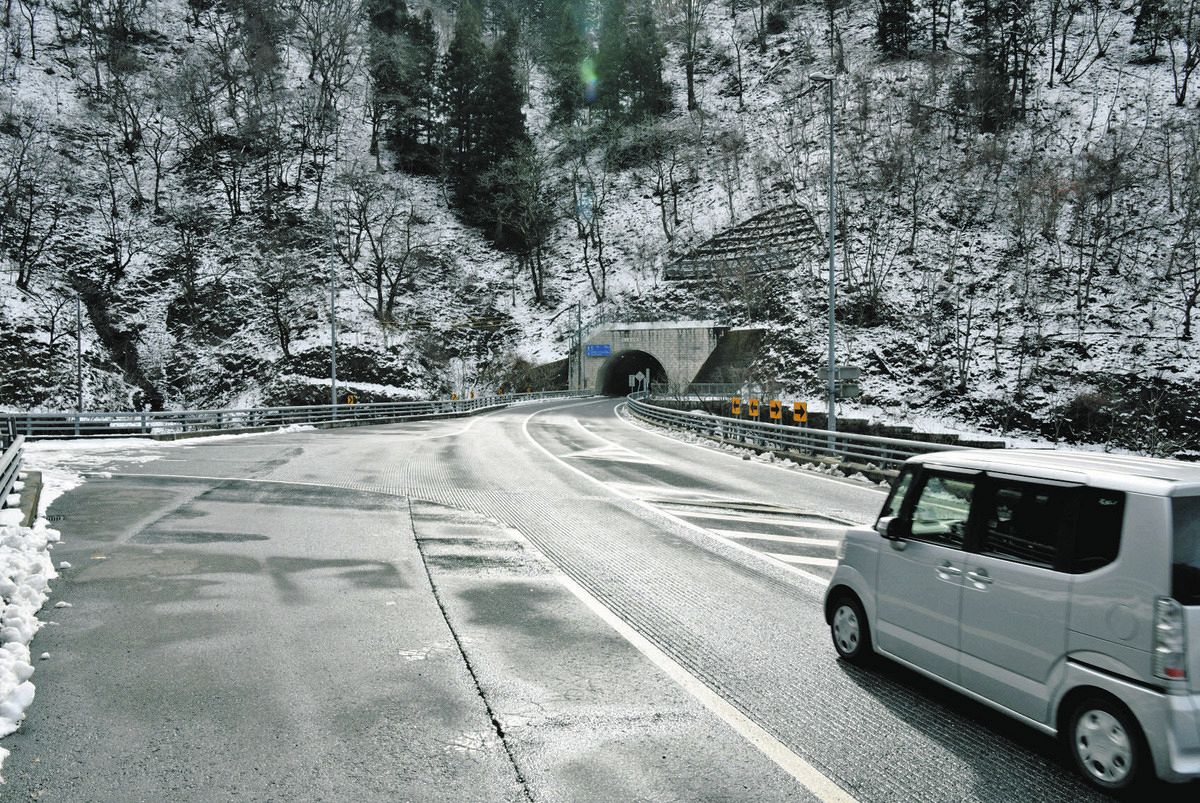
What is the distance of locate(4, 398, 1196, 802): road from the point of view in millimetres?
3980

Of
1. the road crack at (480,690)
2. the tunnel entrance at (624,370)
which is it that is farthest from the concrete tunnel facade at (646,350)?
the road crack at (480,690)

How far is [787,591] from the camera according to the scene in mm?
7832

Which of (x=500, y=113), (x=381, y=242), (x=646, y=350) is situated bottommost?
(x=646, y=350)

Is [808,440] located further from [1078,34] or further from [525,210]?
[1078,34]

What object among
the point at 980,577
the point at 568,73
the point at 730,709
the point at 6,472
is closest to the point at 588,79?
the point at 568,73

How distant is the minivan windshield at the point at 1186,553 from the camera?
3615mm

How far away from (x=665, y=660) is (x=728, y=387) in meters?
48.7

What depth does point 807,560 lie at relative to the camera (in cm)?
927

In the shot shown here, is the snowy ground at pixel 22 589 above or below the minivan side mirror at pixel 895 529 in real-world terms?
below

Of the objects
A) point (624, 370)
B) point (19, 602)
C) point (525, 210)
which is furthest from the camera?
point (525, 210)

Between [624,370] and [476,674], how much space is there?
230 ft

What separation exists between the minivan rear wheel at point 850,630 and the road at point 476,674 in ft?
0.54

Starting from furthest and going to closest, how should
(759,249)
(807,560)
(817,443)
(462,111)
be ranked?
(462,111) < (759,249) < (817,443) < (807,560)

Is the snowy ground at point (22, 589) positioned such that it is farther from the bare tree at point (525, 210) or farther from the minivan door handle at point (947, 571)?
the bare tree at point (525, 210)
